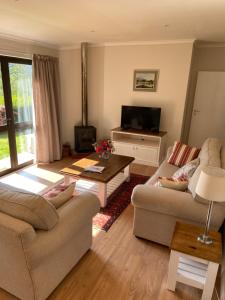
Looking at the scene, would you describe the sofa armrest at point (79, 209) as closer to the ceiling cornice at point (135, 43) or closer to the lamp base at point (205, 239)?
the lamp base at point (205, 239)

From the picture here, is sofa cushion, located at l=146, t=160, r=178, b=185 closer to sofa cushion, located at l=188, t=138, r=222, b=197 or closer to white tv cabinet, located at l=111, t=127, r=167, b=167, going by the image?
sofa cushion, located at l=188, t=138, r=222, b=197

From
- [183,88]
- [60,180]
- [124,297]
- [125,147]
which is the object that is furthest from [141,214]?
[183,88]

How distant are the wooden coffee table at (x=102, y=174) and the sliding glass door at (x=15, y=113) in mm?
1560

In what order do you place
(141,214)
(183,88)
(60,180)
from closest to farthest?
(141,214) < (60,180) < (183,88)

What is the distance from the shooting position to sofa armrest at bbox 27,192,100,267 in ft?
4.76

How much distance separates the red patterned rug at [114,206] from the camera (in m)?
2.72

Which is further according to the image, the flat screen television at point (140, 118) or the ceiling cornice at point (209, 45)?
the flat screen television at point (140, 118)

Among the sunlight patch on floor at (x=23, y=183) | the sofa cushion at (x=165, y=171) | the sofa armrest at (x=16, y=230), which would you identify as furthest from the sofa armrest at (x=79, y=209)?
the sunlight patch on floor at (x=23, y=183)

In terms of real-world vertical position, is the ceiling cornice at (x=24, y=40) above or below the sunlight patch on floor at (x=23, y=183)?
above

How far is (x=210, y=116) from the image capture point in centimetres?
496

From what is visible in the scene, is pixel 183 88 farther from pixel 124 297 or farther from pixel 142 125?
pixel 124 297

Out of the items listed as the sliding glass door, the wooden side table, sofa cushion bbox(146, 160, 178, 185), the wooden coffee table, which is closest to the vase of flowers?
the wooden coffee table

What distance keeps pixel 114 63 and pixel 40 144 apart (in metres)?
2.43

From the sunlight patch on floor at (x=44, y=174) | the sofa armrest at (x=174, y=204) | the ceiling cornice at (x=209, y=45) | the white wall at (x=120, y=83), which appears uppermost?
the ceiling cornice at (x=209, y=45)
